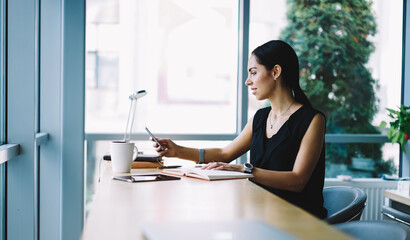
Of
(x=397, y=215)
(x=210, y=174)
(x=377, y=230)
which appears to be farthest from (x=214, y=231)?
(x=397, y=215)

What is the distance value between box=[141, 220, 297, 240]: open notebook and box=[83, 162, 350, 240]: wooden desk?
4cm

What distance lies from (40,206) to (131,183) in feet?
5.58

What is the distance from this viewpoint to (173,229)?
106 cm

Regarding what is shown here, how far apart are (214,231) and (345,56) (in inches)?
136

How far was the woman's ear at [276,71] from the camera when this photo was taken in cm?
246

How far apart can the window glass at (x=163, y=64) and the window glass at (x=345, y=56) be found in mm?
282

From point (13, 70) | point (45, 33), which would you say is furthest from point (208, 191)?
point (45, 33)

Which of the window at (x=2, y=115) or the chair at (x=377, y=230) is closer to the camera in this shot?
the chair at (x=377, y=230)

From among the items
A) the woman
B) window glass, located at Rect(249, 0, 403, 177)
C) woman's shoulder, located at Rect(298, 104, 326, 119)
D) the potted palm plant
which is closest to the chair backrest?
the potted palm plant

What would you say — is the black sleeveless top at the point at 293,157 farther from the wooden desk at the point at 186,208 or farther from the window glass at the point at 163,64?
the window glass at the point at 163,64

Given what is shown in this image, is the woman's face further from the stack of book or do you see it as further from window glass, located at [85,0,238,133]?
window glass, located at [85,0,238,133]

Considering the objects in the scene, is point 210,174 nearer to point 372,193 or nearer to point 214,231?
point 214,231

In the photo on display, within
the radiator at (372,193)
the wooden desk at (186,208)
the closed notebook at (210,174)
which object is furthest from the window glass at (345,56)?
the wooden desk at (186,208)

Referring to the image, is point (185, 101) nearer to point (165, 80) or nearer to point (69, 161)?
point (165, 80)
